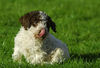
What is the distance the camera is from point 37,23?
22.7 ft

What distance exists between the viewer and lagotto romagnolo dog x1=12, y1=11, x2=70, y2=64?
22.9 feet

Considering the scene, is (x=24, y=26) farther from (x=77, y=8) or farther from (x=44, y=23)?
(x=77, y=8)

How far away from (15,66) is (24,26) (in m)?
1.02

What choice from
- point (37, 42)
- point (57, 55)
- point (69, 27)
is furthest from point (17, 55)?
point (69, 27)

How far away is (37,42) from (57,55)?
68cm

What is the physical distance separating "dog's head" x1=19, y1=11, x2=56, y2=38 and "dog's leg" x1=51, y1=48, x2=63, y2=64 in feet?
2.47

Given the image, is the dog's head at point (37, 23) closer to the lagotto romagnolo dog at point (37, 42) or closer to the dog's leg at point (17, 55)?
the lagotto romagnolo dog at point (37, 42)

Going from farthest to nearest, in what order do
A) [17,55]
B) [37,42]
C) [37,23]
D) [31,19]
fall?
[17,55]
[37,42]
[31,19]
[37,23]

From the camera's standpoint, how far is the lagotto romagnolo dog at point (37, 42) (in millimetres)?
6973

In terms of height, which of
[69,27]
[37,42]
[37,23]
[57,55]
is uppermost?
[37,23]

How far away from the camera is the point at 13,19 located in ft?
41.8

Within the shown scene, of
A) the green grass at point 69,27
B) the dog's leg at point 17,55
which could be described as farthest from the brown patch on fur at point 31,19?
the green grass at point 69,27

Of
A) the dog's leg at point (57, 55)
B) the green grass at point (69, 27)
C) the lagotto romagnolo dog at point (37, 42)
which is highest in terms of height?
the lagotto romagnolo dog at point (37, 42)

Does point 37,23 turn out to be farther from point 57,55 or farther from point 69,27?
point 69,27
